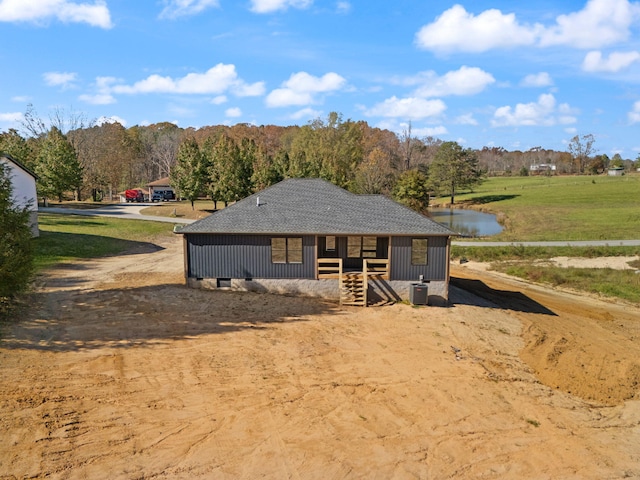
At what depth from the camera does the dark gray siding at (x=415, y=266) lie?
73.7ft

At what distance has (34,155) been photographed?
6894cm

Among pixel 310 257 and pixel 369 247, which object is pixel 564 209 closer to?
pixel 369 247

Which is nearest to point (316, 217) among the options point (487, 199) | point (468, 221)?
point (468, 221)

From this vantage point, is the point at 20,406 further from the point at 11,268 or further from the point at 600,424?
the point at 600,424

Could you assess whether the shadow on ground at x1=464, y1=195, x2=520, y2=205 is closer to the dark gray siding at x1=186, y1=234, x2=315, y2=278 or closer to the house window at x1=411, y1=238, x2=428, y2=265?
the house window at x1=411, y1=238, x2=428, y2=265

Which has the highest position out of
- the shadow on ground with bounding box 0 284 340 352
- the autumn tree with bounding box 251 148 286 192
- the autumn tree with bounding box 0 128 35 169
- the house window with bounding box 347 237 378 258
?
A: the autumn tree with bounding box 0 128 35 169

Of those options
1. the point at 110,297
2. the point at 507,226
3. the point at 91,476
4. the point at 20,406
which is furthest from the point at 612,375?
the point at 507,226

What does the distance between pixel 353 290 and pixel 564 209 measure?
5781 centimetres

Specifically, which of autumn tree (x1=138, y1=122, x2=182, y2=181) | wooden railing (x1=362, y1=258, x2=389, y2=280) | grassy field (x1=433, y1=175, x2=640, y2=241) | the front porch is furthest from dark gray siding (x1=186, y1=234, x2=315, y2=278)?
autumn tree (x1=138, y1=122, x2=182, y2=181)

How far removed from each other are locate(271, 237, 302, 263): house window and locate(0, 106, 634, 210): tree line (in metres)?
14.3

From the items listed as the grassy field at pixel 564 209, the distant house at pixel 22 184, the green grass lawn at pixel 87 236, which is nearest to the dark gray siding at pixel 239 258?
the green grass lawn at pixel 87 236

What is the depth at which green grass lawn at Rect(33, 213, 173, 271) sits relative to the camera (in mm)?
29828

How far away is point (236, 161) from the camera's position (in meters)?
55.1

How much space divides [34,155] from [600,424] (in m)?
77.4
